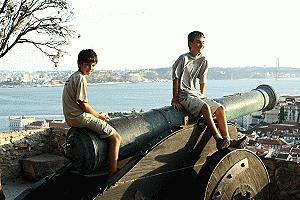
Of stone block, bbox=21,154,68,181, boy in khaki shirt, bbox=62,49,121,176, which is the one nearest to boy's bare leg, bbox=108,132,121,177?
boy in khaki shirt, bbox=62,49,121,176

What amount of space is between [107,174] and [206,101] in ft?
3.41

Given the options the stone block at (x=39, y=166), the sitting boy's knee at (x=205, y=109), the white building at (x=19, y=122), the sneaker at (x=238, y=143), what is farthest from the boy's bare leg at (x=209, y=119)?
the white building at (x=19, y=122)

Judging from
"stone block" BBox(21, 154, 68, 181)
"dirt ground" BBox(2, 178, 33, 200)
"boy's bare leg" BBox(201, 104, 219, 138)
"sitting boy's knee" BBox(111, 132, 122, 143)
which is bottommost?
"dirt ground" BBox(2, 178, 33, 200)

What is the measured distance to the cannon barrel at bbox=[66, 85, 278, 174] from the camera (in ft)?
9.92

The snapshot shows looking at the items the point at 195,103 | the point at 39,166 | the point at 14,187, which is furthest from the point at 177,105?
the point at 14,187

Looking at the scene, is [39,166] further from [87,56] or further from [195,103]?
[87,56]

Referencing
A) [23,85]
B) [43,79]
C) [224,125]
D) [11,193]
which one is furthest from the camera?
[43,79]

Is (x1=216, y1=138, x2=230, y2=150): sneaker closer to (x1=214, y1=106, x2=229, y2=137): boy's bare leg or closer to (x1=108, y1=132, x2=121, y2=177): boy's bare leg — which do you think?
(x1=214, y1=106, x2=229, y2=137): boy's bare leg

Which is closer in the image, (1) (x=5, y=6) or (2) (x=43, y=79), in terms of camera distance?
(1) (x=5, y=6)

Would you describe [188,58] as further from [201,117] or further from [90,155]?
[90,155]

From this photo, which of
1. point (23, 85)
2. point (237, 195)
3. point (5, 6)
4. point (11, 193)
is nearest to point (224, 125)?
point (237, 195)

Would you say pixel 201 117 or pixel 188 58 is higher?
pixel 188 58

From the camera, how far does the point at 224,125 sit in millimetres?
3541

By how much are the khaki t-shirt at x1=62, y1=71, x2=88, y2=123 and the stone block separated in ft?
13.4
